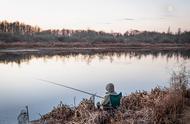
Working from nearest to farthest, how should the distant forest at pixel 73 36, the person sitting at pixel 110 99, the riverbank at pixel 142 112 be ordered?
the riverbank at pixel 142 112
the person sitting at pixel 110 99
the distant forest at pixel 73 36

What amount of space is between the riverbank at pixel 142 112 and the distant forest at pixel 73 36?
4255 centimetres

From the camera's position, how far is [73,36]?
62562 millimetres

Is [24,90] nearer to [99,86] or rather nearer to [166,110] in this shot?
[99,86]

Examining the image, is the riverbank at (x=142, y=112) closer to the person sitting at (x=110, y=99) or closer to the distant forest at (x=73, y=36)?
the person sitting at (x=110, y=99)

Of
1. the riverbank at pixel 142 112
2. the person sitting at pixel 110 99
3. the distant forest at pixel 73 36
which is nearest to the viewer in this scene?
the riverbank at pixel 142 112

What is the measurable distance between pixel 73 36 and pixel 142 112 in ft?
188

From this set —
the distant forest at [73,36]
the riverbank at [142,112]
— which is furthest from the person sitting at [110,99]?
the distant forest at [73,36]

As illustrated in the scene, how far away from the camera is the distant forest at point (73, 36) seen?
53138mm

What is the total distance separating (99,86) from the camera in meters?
12.9

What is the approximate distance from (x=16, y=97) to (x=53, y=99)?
1.31 meters

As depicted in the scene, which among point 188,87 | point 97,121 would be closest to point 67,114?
point 97,121

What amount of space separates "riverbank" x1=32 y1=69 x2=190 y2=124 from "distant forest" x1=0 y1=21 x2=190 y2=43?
42.6 m

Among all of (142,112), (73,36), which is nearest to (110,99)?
(142,112)

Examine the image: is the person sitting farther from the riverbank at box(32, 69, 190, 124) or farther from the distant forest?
the distant forest
